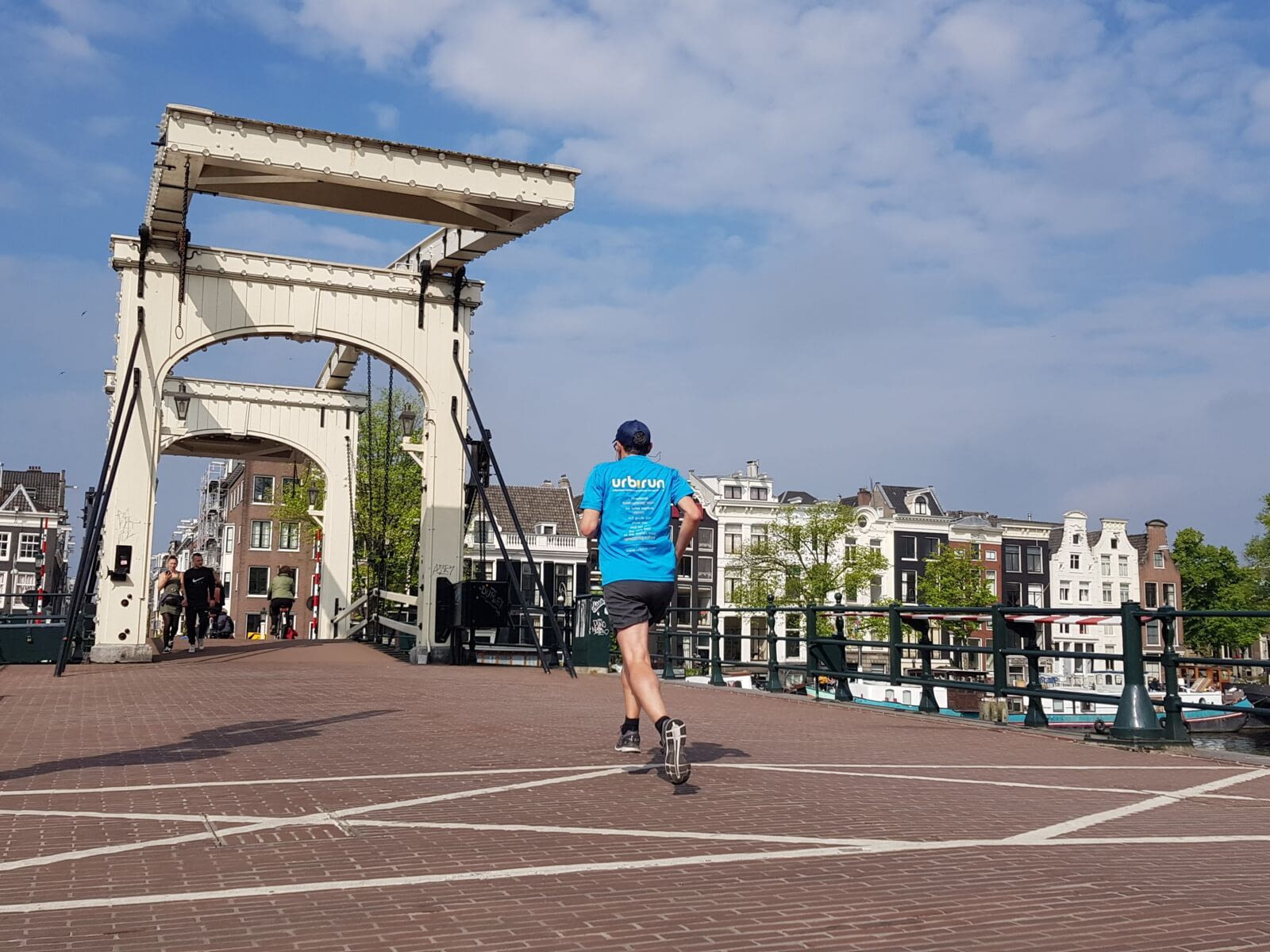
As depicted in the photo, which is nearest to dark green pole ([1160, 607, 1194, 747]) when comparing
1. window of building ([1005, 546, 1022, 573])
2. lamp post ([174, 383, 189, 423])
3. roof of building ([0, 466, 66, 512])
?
lamp post ([174, 383, 189, 423])

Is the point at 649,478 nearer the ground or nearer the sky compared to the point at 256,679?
nearer the sky

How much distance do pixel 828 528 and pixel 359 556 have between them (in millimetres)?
33235

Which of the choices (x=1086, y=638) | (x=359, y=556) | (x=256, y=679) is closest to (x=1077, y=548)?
(x=1086, y=638)

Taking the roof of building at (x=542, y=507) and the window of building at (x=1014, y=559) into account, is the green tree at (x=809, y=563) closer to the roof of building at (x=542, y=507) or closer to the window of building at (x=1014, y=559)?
the roof of building at (x=542, y=507)

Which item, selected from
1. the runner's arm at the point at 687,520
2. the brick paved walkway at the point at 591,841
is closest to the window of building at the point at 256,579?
the brick paved walkway at the point at 591,841

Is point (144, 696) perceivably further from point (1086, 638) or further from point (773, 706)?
point (1086, 638)

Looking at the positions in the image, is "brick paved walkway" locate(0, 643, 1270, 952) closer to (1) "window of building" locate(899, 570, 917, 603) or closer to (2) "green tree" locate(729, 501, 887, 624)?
(2) "green tree" locate(729, 501, 887, 624)

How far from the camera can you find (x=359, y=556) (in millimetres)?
29156

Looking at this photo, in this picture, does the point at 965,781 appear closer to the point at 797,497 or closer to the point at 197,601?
the point at 197,601

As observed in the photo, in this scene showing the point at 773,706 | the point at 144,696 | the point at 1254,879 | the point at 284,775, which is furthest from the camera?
the point at 773,706

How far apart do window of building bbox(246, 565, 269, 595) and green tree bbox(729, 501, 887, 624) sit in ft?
74.4

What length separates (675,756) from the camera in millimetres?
5441

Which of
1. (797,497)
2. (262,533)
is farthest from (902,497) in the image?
(262,533)

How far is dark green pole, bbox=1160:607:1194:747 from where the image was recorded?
344 inches
